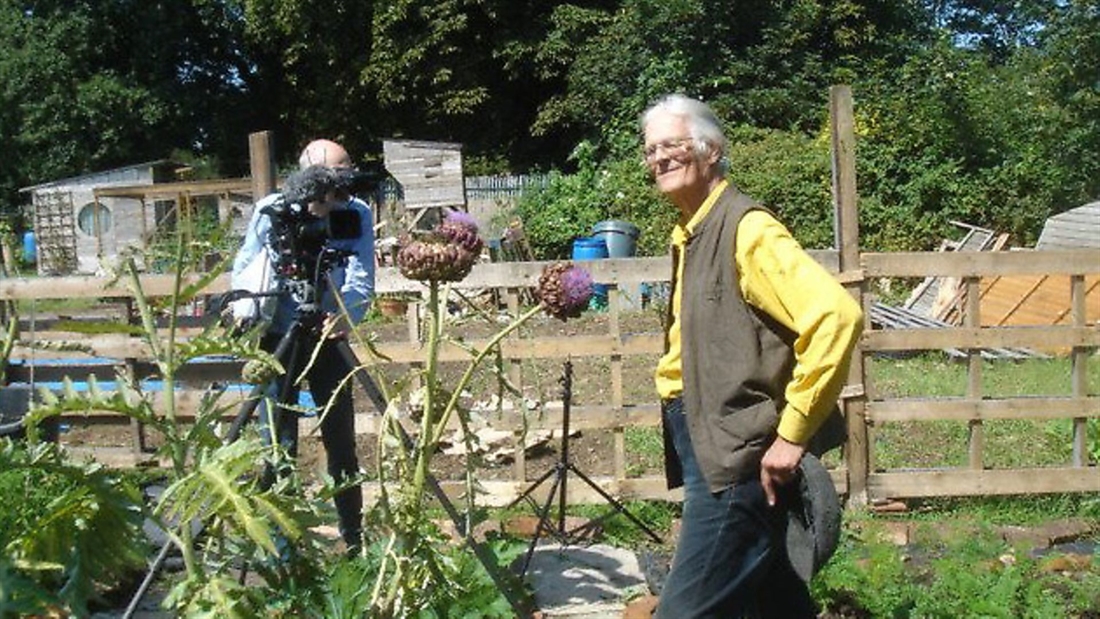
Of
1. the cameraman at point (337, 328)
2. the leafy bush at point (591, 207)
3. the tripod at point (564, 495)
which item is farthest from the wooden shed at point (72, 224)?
the cameraman at point (337, 328)

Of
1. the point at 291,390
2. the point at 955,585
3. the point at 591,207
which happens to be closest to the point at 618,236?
the point at 591,207

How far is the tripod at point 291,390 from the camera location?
3023 mm

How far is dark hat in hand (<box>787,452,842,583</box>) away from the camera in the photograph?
2641 mm

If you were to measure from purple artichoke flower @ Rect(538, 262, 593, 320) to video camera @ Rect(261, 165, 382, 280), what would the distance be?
1.05 m

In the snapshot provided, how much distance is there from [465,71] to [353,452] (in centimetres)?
2391

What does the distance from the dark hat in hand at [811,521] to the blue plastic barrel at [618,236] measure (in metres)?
12.4

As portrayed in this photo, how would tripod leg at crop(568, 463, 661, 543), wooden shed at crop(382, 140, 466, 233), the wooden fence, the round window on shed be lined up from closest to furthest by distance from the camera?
1. tripod leg at crop(568, 463, 661, 543)
2. the wooden fence
3. wooden shed at crop(382, 140, 466, 233)
4. the round window on shed

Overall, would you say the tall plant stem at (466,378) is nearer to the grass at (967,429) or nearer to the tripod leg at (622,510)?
the tripod leg at (622,510)

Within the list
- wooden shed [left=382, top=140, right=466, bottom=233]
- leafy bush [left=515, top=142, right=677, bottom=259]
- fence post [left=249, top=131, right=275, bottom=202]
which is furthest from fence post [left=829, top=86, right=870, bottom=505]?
wooden shed [left=382, top=140, right=466, bottom=233]

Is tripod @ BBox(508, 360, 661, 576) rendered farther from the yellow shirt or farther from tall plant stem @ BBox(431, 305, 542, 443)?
the yellow shirt

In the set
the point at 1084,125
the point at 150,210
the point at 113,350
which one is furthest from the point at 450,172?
the point at 113,350

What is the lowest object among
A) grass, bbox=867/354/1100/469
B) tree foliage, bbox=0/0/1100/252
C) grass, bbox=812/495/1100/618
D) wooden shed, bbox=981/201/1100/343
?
grass, bbox=867/354/1100/469

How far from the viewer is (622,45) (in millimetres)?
21656

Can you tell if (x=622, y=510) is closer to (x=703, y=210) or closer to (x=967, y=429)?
(x=703, y=210)
